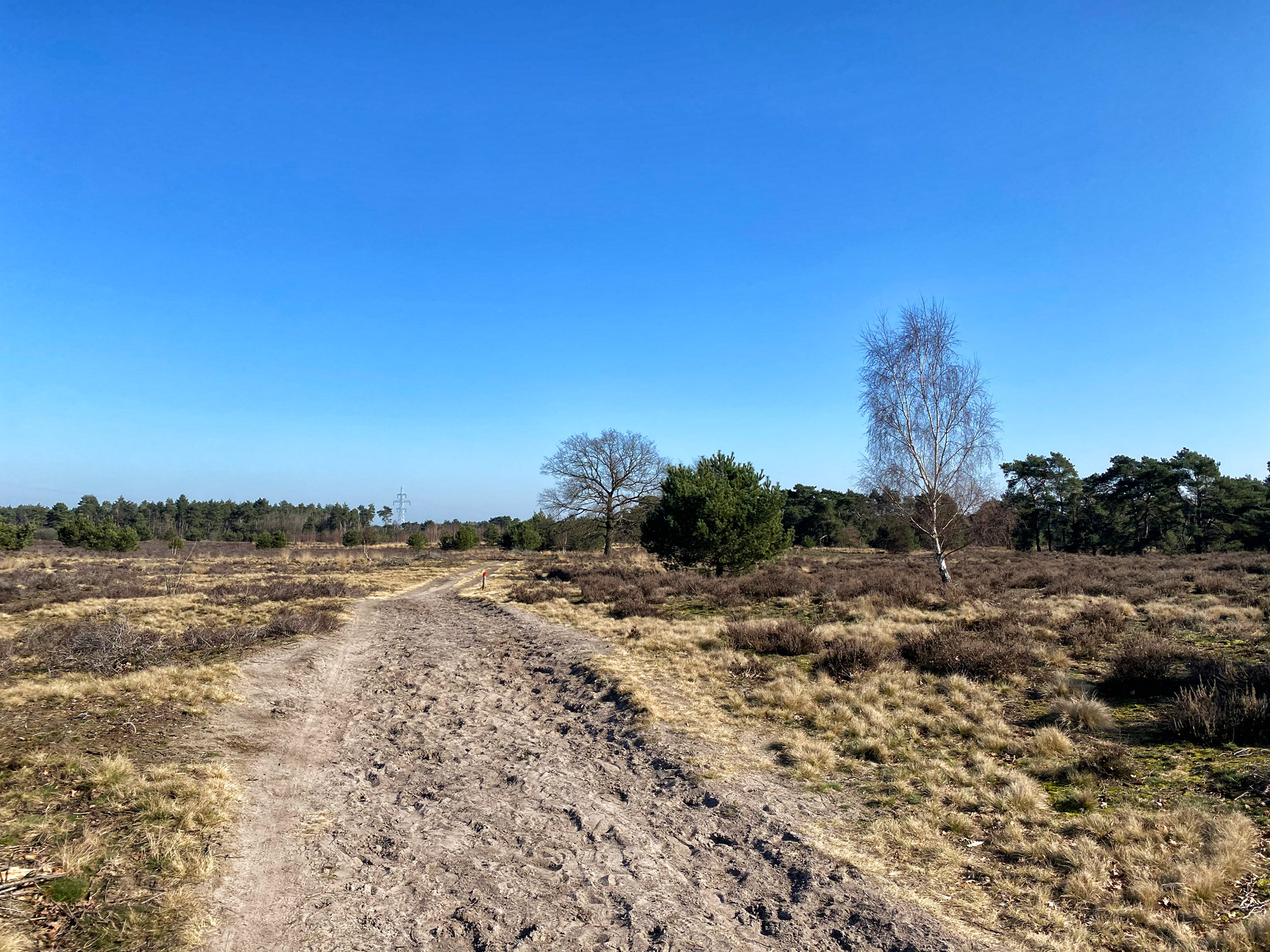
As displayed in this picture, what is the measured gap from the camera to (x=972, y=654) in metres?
10.2

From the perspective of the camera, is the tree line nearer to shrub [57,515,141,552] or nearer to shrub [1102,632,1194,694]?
shrub [1102,632,1194,694]

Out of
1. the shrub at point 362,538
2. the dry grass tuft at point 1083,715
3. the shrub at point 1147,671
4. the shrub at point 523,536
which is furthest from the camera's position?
the shrub at point 362,538

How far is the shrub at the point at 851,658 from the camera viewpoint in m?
10.6

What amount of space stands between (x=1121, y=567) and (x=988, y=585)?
10.1 meters

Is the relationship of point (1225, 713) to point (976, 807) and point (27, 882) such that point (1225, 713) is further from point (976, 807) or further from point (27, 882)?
point (27, 882)

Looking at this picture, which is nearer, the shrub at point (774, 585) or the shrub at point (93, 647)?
the shrub at point (93, 647)

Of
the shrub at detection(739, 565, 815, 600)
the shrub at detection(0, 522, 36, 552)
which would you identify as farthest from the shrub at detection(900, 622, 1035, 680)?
the shrub at detection(0, 522, 36, 552)

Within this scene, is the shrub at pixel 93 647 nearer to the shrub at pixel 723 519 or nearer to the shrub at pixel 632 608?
the shrub at pixel 632 608

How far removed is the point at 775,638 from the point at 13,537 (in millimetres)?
56823

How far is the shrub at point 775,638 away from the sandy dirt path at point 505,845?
→ 412 centimetres

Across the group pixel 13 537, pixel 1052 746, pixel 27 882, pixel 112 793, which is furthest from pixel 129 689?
pixel 13 537

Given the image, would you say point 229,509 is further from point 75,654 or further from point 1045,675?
point 1045,675

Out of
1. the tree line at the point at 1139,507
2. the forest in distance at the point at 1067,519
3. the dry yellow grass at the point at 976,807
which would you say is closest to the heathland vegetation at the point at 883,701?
the dry yellow grass at the point at 976,807

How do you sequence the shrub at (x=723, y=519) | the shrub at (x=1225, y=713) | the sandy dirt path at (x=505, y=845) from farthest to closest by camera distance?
the shrub at (x=723, y=519), the shrub at (x=1225, y=713), the sandy dirt path at (x=505, y=845)
